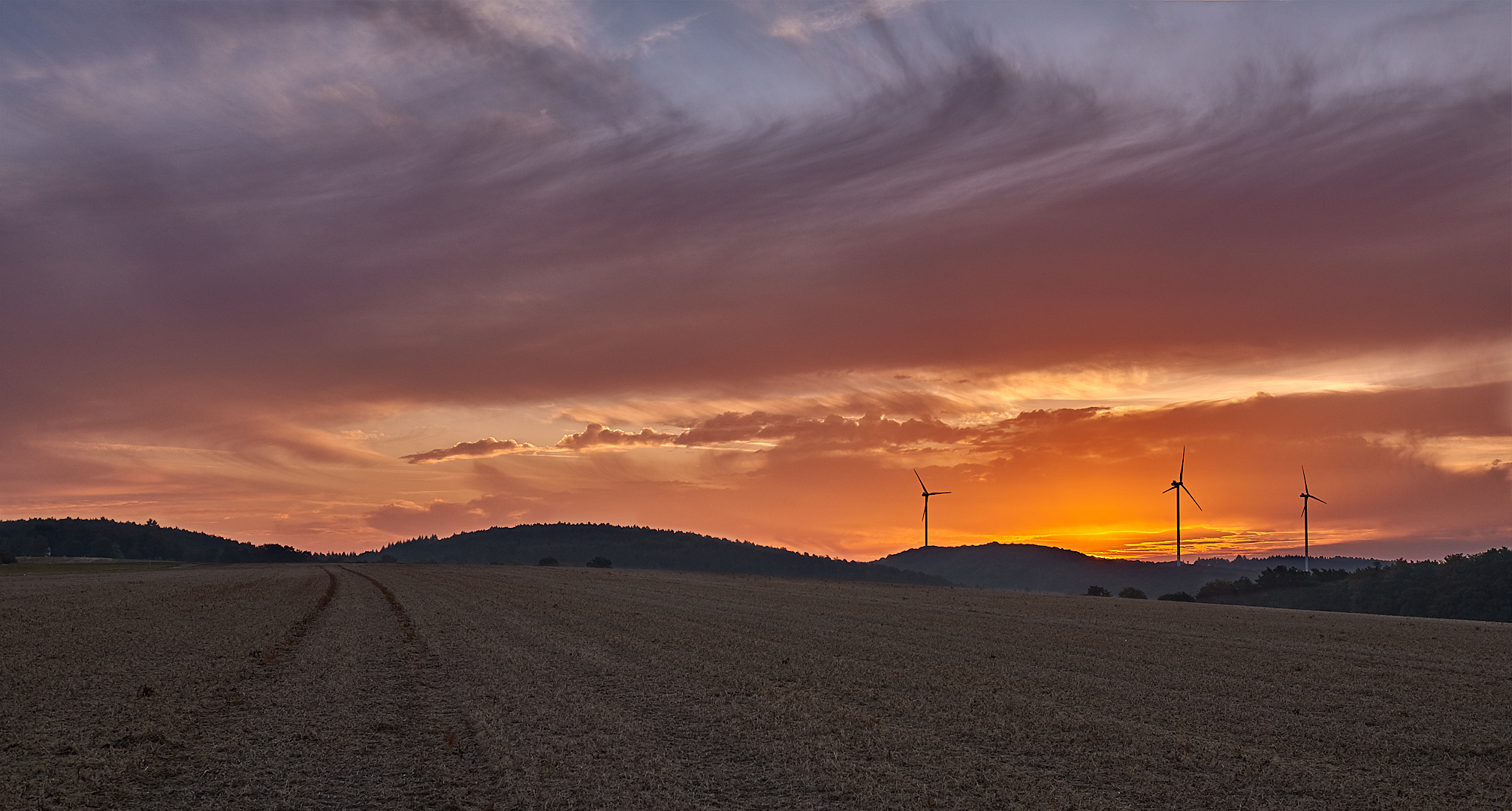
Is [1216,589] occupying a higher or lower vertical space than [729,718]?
lower

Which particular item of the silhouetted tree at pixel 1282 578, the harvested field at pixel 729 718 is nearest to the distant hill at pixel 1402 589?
the silhouetted tree at pixel 1282 578

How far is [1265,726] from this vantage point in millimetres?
18797

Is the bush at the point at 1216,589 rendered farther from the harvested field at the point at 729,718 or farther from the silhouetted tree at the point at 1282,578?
the harvested field at the point at 729,718

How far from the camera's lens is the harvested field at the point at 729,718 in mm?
13461

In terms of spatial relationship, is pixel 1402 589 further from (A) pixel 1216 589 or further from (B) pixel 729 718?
(B) pixel 729 718

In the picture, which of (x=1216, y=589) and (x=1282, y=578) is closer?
(x=1282, y=578)

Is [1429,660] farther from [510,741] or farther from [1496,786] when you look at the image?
[510,741]

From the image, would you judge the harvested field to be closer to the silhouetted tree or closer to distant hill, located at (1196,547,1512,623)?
distant hill, located at (1196,547,1512,623)

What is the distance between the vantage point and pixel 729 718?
59.6 ft

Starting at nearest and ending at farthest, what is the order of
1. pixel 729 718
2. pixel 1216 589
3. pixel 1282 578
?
pixel 729 718 < pixel 1282 578 < pixel 1216 589

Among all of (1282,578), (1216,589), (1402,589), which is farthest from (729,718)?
(1282,578)

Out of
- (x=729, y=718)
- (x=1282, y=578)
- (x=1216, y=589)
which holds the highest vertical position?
(x=1282, y=578)

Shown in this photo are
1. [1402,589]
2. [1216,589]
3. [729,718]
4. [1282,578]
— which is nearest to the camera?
[729,718]

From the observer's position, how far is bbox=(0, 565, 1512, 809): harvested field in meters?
13.5
